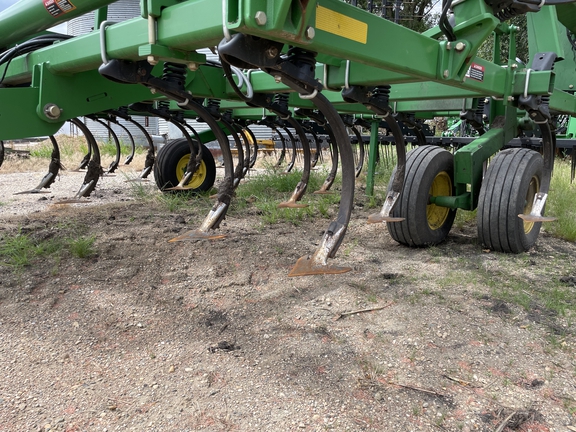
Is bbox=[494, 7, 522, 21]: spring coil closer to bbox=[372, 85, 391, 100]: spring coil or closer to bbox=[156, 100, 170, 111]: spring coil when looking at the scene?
bbox=[372, 85, 391, 100]: spring coil

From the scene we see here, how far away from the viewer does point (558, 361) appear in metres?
1.77

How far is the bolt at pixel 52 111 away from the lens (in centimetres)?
230

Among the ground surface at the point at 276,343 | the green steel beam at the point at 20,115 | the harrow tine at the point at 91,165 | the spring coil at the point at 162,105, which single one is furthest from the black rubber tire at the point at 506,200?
the harrow tine at the point at 91,165

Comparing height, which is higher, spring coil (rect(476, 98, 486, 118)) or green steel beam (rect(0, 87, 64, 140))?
spring coil (rect(476, 98, 486, 118))

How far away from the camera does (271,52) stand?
165cm

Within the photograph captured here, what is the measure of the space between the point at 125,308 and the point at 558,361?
173 cm

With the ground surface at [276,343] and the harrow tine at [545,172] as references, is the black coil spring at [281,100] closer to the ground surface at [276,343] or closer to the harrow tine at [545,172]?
the ground surface at [276,343]

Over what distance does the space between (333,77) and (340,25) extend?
2.76ft

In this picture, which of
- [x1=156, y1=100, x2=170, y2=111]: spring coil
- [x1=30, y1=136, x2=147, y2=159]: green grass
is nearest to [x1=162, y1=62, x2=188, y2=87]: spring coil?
[x1=156, y1=100, x2=170, y2=111]: spring coil

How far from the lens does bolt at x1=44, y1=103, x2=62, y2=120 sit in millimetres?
2303

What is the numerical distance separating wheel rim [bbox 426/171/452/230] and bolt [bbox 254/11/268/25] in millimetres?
2207

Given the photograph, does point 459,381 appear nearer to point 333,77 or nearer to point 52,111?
point 333,77

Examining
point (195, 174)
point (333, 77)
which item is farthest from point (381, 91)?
point (195, 174)

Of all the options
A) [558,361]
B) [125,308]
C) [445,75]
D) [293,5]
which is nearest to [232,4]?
[293,5]
